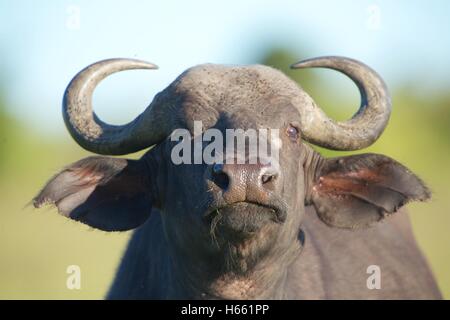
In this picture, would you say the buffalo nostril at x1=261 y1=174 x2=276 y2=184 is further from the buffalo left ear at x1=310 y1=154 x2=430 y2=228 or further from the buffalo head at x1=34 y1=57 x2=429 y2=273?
the buffalo left ear at x1=310 y1=154 x2=430 y2=228

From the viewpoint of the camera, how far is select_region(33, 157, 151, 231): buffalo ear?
6.84 metres

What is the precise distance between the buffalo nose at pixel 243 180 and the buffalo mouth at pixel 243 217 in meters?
0.11

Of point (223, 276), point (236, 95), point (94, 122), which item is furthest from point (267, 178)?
point (94, 122)

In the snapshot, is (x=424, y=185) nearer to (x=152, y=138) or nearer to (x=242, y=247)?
(x=242, y=247)

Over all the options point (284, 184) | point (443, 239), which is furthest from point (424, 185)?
point (443, 239)

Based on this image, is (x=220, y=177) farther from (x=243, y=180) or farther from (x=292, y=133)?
(x=292, y=133)

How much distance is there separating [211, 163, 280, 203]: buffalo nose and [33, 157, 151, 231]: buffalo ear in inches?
55.9

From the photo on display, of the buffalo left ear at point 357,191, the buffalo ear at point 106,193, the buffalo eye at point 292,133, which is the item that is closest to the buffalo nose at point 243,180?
the buffalo eye at point 292,133

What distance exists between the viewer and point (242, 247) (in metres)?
6.28

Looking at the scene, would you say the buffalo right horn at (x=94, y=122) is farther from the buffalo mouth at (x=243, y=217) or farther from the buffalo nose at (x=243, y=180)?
the buffalo nose at (x=243, y=180)

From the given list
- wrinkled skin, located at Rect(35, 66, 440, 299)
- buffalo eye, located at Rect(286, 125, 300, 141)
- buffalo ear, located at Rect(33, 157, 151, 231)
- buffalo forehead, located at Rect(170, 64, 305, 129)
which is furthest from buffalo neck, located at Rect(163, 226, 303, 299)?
buffalo forehead, located at Rect(170, 64, 305, 129)

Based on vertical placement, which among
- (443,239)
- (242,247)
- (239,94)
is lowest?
(443,239)

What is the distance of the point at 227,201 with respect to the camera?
223 inches
